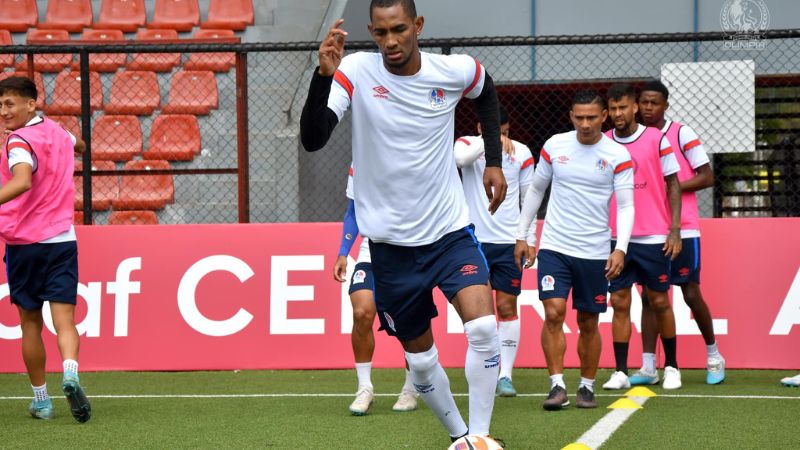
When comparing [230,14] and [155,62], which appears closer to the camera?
[155,62]

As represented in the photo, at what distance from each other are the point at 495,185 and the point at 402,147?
495 millimetres

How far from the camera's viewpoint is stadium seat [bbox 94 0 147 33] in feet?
53.1

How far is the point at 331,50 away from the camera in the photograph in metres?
4.61

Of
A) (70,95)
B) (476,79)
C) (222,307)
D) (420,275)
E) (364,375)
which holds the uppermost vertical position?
(70,95)

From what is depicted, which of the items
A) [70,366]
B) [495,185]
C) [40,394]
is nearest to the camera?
[495,185]

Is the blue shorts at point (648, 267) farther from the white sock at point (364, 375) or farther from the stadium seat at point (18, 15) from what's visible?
the stadium seat at point (18, 15)

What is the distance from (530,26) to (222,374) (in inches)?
329

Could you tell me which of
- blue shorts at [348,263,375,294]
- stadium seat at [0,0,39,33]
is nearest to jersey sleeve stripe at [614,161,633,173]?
blue shorts at [348,263,375,294]

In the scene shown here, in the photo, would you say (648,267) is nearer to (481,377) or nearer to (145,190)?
(481,377)

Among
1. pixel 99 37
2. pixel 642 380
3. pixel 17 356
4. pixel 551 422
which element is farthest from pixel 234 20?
pixel 551 422

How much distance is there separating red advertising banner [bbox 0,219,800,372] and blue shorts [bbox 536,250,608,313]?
7.59 feet

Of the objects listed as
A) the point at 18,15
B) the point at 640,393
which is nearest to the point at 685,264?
the point at 640,393

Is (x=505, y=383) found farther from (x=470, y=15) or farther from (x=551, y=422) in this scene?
(x=470, y=15)

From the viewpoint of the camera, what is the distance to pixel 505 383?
8305 mm
